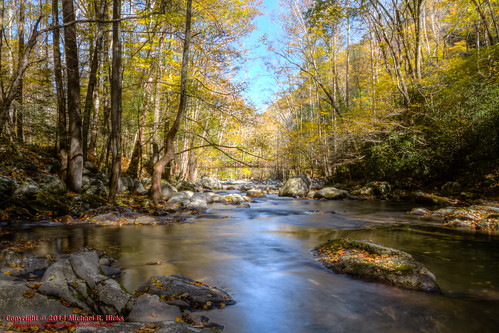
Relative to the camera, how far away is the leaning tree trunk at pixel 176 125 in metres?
9.05

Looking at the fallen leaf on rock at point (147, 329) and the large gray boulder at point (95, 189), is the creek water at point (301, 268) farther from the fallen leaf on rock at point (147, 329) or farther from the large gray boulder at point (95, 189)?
the large gray boulder at point (95, 189)

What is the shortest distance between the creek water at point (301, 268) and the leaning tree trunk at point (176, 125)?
2.42 meters

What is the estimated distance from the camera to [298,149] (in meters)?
20.7

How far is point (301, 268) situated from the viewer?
4570 mm

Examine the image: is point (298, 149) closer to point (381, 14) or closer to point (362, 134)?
point (362, 134)

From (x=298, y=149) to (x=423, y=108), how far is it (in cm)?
886

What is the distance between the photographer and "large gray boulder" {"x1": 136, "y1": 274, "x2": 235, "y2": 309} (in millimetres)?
2910

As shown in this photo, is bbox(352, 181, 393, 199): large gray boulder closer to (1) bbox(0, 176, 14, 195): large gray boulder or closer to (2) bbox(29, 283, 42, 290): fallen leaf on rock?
(1) bbox(0, 176, 14, 195): large gray boulder

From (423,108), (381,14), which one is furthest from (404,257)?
(381,14)

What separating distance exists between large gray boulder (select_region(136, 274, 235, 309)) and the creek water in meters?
0.16

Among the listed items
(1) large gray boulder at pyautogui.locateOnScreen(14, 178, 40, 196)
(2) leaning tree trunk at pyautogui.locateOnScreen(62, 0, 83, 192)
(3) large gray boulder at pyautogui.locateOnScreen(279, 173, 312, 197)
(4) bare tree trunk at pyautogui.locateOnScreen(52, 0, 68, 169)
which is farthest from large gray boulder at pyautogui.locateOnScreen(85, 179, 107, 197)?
(3) large gray boulder at pyautogui.locateOnScreen(279, 173, 312, 197)

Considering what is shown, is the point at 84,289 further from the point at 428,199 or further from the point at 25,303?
the point at 428,199

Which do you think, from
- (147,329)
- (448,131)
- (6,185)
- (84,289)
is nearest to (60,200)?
(6,185)

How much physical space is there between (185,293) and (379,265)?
8.78 feet
